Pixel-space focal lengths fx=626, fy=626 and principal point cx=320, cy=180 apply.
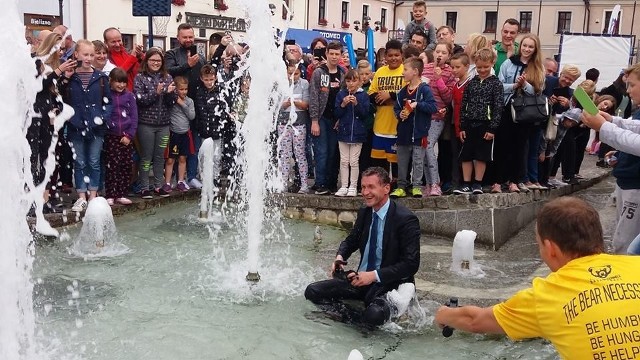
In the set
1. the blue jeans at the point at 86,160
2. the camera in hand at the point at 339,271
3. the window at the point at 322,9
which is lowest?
the camera in hand at the point at 339,271

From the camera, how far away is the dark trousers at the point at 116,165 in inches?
311

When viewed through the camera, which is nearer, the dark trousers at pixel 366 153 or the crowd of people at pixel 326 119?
the crowd of people at pixel 326 119

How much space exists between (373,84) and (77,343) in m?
5.05

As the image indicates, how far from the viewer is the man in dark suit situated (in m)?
4.80

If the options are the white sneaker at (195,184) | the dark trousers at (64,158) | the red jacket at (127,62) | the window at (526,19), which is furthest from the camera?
the window at (526,19)

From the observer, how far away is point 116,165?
7980 mm

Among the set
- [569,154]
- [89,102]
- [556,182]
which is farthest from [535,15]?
[89,102]

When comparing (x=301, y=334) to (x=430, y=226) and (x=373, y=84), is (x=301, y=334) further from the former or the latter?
(x=373, y=84)

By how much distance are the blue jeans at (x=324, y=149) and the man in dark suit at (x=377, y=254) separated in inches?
135

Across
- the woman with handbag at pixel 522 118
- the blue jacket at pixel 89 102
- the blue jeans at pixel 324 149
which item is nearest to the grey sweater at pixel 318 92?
the blue jeans at pixel 324 149

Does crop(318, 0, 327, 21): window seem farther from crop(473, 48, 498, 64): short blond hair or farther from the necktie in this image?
the necktie

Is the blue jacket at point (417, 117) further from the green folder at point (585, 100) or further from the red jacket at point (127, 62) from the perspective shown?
the red jacket at point (127, 62)

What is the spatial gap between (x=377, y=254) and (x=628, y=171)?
209cm

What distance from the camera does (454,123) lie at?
7.86m
